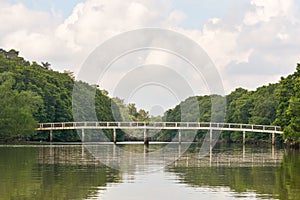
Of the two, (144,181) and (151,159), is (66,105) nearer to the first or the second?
(151,159)

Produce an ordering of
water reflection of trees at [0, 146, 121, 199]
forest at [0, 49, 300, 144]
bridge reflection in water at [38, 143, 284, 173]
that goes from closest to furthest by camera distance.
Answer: water reflection of trees at [0, 146, 121, 199] < bridge reflection in water at [38, 143, 284, 173] < forest at [0, 49, 300, 144]

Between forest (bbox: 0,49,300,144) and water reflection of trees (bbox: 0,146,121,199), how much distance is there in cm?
3533

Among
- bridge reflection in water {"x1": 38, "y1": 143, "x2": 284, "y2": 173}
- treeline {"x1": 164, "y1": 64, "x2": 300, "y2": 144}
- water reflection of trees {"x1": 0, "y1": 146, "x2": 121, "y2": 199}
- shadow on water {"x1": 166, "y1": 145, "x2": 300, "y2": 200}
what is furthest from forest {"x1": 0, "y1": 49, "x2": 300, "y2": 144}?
water reflection of trees {"x1": 0, "y1": 146, "x2": 121, "y2": 199}

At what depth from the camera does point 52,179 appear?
101 feet

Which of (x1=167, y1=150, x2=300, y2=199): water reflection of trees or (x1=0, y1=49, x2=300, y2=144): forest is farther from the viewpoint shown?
(x1=0, y1=49, x2=300, y2=144): forest

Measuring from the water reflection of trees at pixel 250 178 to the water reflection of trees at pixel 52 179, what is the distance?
12.5ft

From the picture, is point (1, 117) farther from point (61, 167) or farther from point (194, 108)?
point (194, 108)

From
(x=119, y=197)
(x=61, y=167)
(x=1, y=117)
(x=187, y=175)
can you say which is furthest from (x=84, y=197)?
(x=1, y=117)

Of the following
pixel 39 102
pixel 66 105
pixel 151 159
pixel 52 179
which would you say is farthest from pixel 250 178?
pixel 66 105

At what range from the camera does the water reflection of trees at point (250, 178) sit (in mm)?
27328

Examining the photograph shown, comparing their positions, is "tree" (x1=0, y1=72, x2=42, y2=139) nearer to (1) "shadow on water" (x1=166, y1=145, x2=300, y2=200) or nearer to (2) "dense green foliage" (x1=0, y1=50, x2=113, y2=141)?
(2) "dense green foliage" (x1=0, y1=50, x2=113, y2=141)

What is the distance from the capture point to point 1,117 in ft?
268

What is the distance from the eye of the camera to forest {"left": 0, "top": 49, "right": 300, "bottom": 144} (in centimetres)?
7912

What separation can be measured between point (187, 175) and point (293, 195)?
9394 mm
